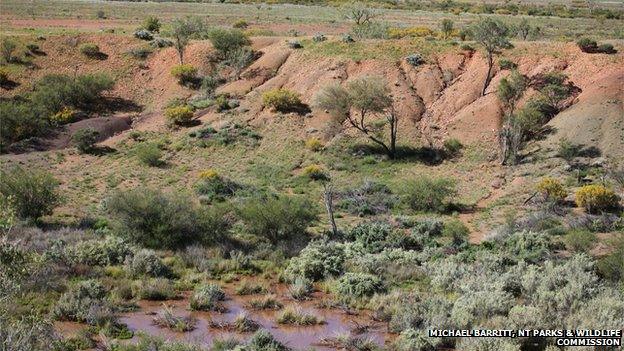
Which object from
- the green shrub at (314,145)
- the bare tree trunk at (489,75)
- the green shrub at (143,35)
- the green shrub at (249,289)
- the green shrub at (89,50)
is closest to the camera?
the green shrub at (249,289)

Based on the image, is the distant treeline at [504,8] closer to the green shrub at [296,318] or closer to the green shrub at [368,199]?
the green shrub at [368,199]

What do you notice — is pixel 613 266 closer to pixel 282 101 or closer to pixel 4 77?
pixel 282 101

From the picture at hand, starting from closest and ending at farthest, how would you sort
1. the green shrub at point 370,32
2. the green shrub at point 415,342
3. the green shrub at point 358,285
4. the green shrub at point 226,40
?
the green shrub at point 415,342 → the green shrub at point 358,285 → the green shrub at point 226,40 → the green shrub at point 370,32

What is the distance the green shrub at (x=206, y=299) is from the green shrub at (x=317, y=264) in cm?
319

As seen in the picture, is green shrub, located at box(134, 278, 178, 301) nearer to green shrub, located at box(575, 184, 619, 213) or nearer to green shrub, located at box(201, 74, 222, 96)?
green shrub, located at box(575, 184, 619, 213)

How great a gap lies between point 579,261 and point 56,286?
18084 mm

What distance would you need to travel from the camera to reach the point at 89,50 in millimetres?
51906

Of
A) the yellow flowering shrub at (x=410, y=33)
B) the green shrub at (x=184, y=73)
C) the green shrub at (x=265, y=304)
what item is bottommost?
the green shrub at (x=265, y=304)

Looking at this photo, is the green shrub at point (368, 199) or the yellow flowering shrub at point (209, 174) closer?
the green shrub at point (368, 199)

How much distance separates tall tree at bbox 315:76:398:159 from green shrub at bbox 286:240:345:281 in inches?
604

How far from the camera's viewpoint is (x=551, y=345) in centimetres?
1662

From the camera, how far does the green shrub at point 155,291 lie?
835 inches

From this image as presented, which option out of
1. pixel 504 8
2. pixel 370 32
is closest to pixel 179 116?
pixel 370 32

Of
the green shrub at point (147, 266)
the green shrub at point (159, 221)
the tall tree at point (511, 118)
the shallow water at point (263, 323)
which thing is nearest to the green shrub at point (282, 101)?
the tall tree at point (511, 118)
